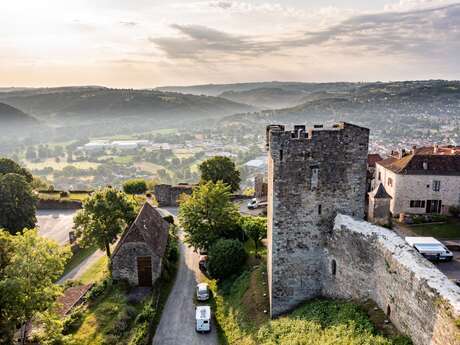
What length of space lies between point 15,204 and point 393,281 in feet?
133

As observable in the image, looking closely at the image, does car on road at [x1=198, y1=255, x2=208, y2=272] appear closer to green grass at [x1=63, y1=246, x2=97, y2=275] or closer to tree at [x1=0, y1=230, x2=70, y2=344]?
green grass at [x1=63, y1=246, x2=97, y2=275]

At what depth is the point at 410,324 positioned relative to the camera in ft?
52.4

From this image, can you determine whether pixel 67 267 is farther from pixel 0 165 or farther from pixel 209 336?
pixel 0 165

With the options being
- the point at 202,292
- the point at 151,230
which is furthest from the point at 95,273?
the point at 202,292

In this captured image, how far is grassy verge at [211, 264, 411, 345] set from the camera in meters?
17.8

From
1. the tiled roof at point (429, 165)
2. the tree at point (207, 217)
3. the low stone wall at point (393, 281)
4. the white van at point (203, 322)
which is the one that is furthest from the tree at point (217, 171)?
the low stone wall at point (393, 281)

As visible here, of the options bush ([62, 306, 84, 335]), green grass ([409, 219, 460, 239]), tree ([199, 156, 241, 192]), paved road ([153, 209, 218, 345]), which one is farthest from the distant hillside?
bush ([62, 306, 84, 335])

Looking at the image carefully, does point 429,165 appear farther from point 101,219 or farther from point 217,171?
point 101,219

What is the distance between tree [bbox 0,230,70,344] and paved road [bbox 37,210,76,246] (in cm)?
2620

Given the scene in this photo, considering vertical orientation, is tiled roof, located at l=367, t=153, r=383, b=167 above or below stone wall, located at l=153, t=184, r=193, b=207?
above

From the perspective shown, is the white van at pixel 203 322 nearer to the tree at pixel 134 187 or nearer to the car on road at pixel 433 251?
the car on road at pixel 433 251

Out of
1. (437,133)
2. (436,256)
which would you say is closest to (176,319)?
(436,256)

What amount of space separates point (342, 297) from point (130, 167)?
138 meters

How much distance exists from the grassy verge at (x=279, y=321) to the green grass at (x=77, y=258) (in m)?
18.0
